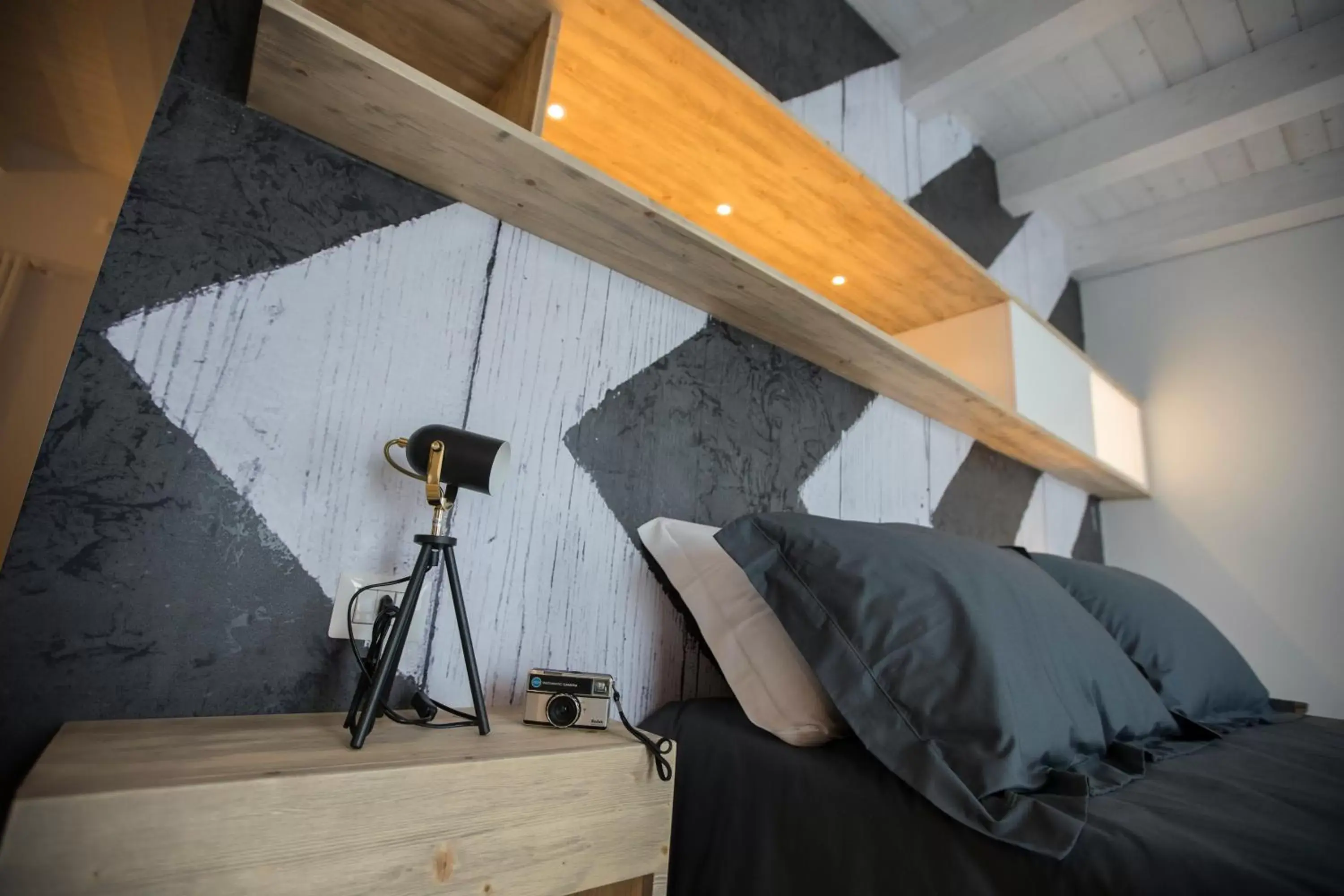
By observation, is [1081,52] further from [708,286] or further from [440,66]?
[440,66]

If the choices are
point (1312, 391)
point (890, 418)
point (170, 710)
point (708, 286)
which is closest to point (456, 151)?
point (708, 286)

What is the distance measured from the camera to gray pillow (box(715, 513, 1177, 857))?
715 mm

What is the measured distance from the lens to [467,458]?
81 centimetres

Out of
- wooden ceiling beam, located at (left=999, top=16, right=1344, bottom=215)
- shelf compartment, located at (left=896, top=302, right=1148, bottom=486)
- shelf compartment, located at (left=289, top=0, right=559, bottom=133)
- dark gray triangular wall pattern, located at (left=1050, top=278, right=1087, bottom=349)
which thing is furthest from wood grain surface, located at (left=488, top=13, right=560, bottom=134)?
Answer: dark gray triangular wall pattern, located at (left=1050, top=278, right=1087, bottom=349)

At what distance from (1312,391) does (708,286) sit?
2.56m

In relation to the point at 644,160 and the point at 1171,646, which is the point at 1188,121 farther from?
the point at 644,160

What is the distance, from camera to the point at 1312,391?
242 centimetres

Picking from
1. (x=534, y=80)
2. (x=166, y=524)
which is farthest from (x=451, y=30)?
(x=166, y=524)

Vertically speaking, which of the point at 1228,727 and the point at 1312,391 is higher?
the point at 1312,391

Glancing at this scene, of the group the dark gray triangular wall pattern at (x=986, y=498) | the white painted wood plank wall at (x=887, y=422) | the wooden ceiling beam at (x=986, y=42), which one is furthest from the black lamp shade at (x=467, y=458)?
the wooden ceiling beam at (x=986, y=42)

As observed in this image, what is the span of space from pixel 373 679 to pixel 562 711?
0.24 meters

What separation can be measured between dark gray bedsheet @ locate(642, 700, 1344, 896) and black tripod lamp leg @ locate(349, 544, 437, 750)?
46 centimetres

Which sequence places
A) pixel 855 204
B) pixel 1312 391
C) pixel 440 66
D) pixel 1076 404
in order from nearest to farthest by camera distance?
pixel 440 66 < pixel 855 204 < pixel 1076 404 < pixel 1312 391

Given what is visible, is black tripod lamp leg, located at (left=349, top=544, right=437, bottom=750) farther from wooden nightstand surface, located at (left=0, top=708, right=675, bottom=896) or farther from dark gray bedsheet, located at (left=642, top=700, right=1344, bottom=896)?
dark gray bedsheet, located at (left=642, top=700, right=1344, bottom=896)
